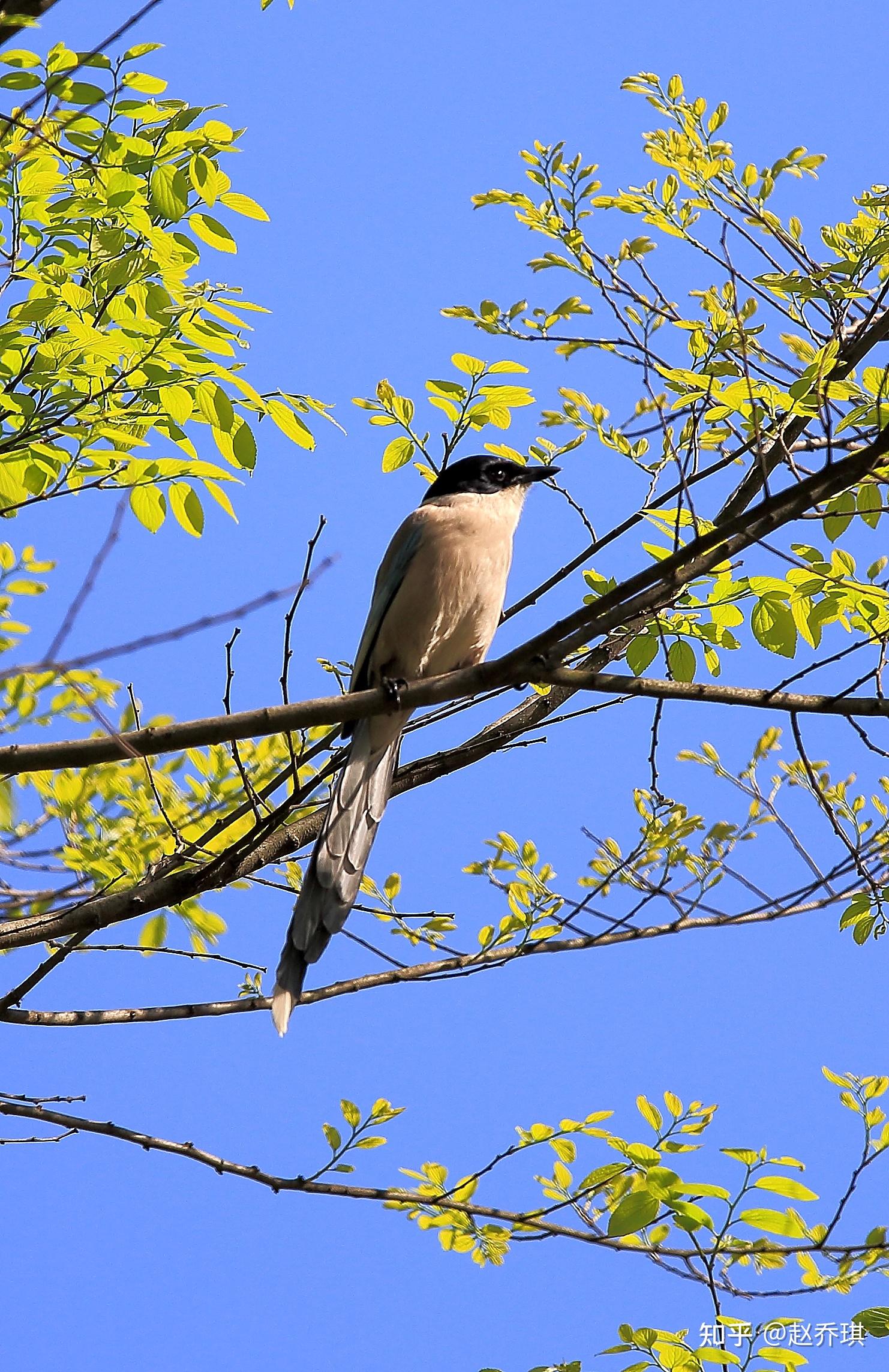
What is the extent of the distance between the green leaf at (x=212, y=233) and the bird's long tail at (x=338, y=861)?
1610 mm

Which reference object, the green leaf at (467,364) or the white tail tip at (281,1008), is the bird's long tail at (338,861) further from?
the green leaf at (467,364)

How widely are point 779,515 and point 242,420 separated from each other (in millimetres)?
1512

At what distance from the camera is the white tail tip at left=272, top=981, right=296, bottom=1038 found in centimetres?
353

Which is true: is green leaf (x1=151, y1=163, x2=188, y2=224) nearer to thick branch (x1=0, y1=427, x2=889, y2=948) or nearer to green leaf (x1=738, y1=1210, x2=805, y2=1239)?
thick branch (x1=0, y1=427, x2=889, y2=948)

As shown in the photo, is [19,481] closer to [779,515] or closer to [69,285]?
[69,285]

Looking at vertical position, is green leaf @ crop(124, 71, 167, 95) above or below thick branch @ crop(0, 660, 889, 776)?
above

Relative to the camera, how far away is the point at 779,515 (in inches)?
114

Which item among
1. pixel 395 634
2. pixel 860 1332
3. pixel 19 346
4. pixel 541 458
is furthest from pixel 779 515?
pixel 860 1332

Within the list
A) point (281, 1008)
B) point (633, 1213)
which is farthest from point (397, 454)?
point (633, 1213)

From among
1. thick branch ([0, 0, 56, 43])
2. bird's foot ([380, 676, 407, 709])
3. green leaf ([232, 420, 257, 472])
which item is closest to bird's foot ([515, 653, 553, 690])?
bird's foot ([380, 676, 407, 709])

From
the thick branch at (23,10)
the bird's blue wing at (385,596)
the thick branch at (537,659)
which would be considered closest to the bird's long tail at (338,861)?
the thick branch at (537,659)

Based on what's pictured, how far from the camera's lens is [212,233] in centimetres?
329

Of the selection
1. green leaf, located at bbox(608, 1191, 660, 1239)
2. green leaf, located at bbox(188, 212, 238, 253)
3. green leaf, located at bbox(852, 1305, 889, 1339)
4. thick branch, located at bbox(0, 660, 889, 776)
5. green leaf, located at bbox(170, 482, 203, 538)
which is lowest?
green leaf, located at bbox(852, 1305, 889, 1339)

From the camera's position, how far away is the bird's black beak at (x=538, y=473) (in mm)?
4316
